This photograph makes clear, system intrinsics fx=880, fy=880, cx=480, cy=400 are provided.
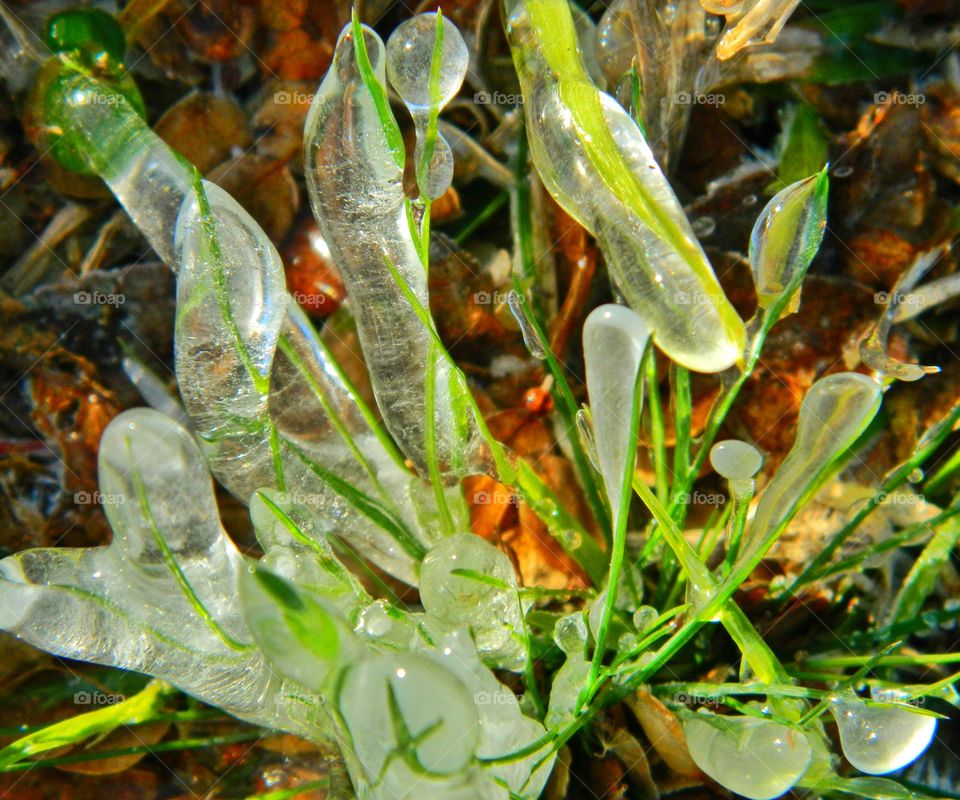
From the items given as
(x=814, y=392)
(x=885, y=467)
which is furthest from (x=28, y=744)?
(x=885, y=467)

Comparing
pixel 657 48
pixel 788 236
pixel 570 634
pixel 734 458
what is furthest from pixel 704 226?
pixel 570 634

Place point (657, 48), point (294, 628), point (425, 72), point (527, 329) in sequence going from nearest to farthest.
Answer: point (294, 628) → point (425, 72) → point (527, 329) → point (657, 48)

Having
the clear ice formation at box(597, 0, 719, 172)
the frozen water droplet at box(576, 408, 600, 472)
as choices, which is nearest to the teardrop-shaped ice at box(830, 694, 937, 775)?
the frozen water droplet at box(576, 408, 600, 472)

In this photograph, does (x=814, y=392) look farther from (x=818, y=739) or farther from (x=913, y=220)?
(x=913, y=220)

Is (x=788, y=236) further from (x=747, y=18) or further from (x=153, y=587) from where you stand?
(x=153, y=587)

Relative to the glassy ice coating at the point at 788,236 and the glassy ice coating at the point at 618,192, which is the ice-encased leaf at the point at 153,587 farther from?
the glassy ice coating at the point at 788,236

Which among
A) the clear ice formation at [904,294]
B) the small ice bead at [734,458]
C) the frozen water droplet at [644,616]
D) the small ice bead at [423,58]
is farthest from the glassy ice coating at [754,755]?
the small ice bead at [423,58]
